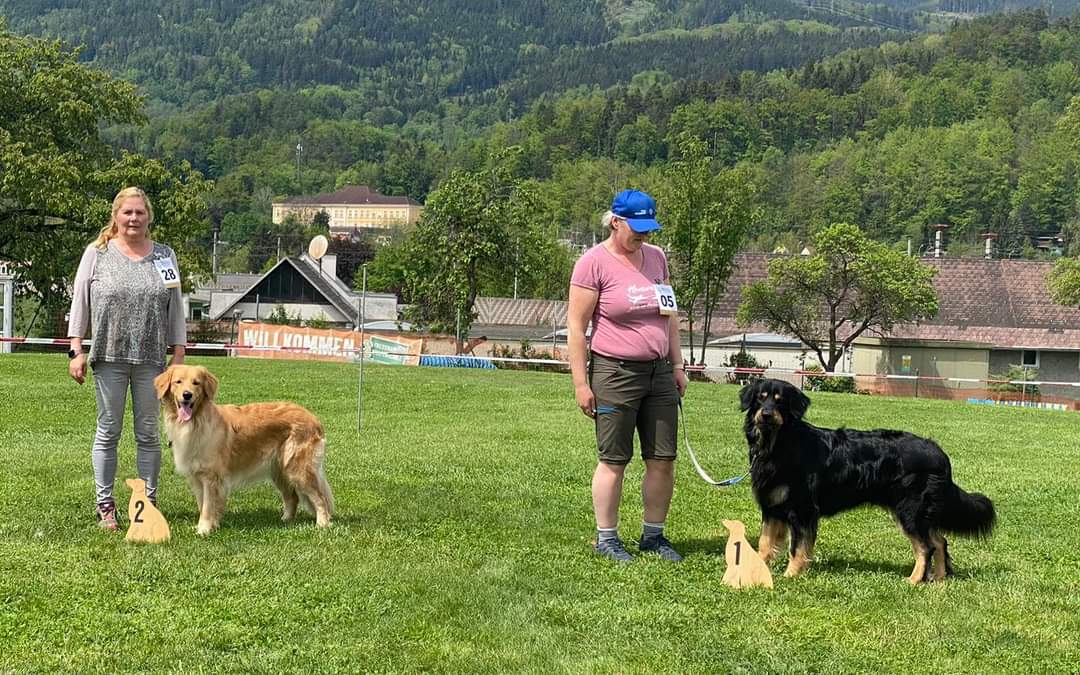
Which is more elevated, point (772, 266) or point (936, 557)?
point (772, 266)

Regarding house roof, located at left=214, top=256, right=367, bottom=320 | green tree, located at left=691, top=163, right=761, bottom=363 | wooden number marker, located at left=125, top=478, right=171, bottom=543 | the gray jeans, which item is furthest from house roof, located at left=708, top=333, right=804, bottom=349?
wooden number marker, located at left=125, top=478, right=171, bottom=543

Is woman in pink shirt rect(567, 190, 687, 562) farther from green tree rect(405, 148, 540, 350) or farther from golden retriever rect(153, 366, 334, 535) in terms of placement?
green tree rect(405, 148, 540, 350)

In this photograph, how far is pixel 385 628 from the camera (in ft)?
16.9

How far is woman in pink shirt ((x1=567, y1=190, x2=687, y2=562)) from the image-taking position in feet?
21.5

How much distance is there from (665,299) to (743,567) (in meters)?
1.58

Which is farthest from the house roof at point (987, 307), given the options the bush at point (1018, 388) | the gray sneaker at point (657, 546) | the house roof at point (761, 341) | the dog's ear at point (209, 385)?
the dog's ear at point (209, 385)

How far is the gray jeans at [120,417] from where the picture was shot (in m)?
7.04

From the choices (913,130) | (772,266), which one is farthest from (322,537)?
(913,130)

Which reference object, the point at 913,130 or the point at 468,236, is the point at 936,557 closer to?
the point at 468,236

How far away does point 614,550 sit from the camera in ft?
22.2

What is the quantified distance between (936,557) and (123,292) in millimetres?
5001

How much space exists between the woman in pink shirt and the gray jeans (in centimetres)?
270

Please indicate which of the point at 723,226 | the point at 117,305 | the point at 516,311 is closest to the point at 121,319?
the point at 117,305

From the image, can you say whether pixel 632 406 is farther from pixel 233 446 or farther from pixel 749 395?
pixel 233 446
